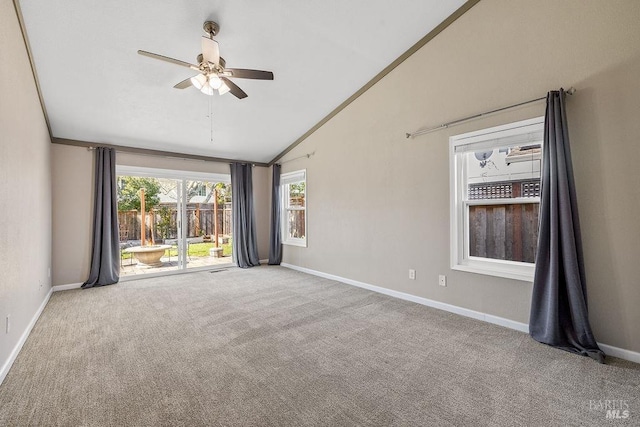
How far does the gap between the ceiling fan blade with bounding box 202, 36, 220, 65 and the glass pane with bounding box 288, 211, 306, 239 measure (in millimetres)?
3613

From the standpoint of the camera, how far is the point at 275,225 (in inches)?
249

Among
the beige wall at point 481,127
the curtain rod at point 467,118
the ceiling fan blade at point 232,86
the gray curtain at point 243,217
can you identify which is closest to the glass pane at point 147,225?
the gray curtain at point 243,217

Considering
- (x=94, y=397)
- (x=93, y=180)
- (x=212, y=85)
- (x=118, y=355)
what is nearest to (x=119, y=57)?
(x=212, y=85)

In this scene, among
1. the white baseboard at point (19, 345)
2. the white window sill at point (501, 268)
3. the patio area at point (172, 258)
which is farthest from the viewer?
the patio area at point (172, 258)

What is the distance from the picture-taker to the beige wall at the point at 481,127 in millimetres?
2287

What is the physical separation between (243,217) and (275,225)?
72 centimetres

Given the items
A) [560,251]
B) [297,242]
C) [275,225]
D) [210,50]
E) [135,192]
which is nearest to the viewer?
[560,251]

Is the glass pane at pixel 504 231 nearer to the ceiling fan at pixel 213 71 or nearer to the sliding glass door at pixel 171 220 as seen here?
the ceiling fan at pixel 213 71

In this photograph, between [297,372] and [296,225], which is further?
[296,225]

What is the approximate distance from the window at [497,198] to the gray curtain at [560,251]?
0.80 feet

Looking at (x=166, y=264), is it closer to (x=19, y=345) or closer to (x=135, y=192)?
(x=135, y=192)

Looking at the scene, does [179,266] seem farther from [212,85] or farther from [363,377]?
[363,377]

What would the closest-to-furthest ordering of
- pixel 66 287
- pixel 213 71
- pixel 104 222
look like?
pixel 213 71 < pixel 66 287 < pixel 104 222

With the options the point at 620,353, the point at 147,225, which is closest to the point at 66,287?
the point at 147,225
